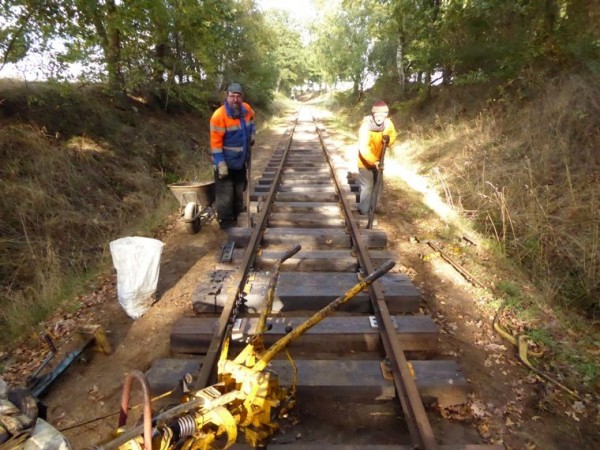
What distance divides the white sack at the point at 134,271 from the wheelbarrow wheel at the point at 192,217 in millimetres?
1808

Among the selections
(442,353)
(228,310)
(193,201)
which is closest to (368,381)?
(442,353)

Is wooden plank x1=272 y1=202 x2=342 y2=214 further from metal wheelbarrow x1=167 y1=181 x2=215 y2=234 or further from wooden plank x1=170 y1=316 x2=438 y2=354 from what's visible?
wooden plank x1=170 y1=316 x2=438 y2=354

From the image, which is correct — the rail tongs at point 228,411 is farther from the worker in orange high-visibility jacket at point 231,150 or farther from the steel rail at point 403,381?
the worker in orange high-visibility jacket at point 231,150

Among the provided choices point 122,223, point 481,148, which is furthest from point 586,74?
point 122,223

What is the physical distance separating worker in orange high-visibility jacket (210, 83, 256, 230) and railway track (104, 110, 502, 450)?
867mm

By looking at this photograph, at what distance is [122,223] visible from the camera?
6891 mm

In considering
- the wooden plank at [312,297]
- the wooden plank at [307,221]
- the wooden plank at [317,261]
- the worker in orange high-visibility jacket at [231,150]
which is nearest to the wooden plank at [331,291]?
the wooden plank at [312,297]

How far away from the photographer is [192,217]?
553 cm

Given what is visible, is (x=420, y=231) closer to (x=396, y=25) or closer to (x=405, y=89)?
(x=396, y=25)

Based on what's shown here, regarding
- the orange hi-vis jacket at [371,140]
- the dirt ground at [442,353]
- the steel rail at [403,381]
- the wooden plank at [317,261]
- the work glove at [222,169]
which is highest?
the orange hi-vis jacket at [371,140]

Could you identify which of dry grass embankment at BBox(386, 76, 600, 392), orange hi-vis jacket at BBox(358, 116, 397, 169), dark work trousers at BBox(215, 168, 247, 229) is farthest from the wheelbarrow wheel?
dry grass embankment at BBox(386, 76, 600, 392)

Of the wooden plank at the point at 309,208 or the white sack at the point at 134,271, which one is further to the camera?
the wooden plank at the point at 309,208

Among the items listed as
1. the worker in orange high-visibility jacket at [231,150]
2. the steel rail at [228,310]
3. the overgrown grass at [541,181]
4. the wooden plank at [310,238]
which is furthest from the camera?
the worker in orange high-visibility jacket at [231,150]

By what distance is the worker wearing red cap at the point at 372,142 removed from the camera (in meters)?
5.24
